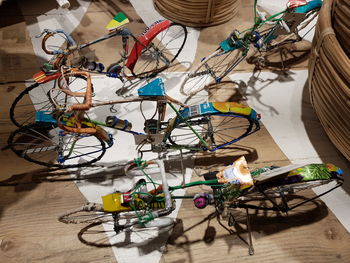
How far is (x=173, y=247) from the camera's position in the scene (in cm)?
191

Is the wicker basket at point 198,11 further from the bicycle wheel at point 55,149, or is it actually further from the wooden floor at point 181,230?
the bicycle wheel at point 55,149

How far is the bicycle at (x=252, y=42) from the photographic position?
2.20 meters

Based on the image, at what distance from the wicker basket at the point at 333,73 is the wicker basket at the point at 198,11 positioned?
1161 millimetres

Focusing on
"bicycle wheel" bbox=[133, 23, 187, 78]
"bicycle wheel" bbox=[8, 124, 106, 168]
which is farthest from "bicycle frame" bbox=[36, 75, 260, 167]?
"bicycle wheel" bbox=[133, 23, 187, 78]

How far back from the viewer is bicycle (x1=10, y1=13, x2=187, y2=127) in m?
1.99

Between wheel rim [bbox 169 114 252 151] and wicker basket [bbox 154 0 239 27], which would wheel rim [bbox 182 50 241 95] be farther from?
wicker basket [bbox 154 0 239 27]

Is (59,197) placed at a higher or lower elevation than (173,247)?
higher

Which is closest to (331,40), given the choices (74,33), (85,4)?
(74,33)

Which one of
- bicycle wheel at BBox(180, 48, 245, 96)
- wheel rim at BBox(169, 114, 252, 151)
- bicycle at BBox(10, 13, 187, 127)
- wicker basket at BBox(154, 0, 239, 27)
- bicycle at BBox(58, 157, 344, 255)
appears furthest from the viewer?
wicker basket at BBox(154, 0, 239, 27)

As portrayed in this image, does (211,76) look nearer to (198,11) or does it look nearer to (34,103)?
(198,11)

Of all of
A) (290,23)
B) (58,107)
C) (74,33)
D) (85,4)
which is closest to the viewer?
(58,107)

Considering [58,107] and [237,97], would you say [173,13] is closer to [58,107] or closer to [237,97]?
[237,97]

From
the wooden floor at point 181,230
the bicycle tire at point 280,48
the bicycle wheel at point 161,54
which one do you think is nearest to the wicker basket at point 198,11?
the bicycle wheel at point 161,54

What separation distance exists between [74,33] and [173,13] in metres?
0.97
